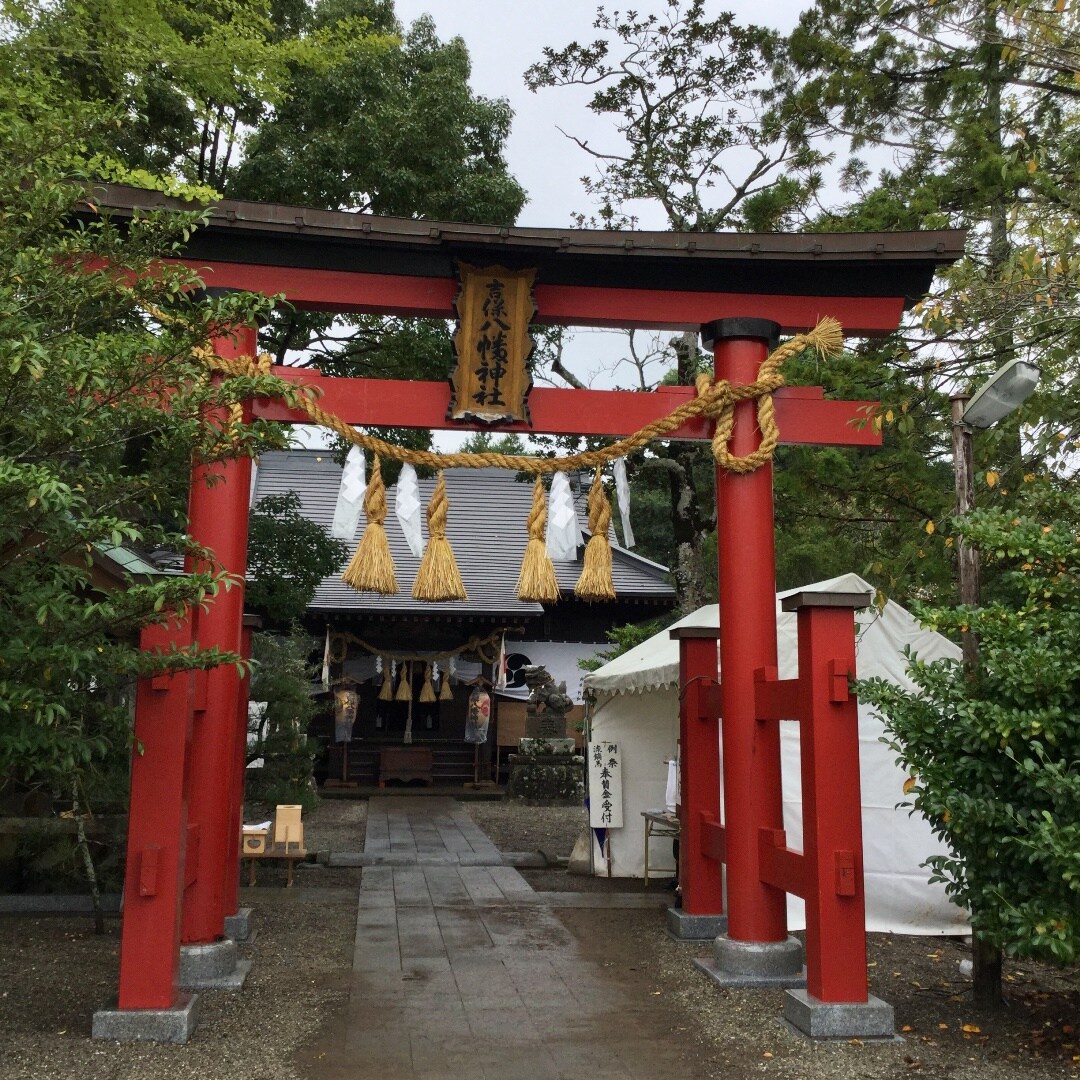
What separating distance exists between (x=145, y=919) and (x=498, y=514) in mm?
19771

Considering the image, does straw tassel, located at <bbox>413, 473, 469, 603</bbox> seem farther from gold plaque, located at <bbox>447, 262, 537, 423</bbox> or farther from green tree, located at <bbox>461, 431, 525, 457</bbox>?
green tree, located at <bbox>461, 431, 525, 457</bbox>

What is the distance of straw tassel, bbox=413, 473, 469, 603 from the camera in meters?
6.98

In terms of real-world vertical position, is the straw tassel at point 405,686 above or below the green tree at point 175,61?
below

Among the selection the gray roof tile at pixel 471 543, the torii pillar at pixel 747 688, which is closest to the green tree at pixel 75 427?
the torii pillar at pixel 747 688

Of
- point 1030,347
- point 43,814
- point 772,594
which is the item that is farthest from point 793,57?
point 43,814

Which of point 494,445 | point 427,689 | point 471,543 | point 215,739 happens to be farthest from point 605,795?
point 494,445

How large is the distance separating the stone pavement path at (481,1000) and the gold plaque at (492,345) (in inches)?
140

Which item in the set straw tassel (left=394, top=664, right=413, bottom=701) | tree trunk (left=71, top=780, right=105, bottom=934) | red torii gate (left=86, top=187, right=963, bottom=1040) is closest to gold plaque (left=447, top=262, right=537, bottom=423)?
red torii gate (left=86, top=187, right=963, bottom=1040)

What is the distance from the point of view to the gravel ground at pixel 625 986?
4.87m

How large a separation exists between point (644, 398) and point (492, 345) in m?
1.09

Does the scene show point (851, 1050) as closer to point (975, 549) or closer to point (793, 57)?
point (975, 549)

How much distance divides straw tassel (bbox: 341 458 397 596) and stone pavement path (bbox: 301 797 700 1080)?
96.9 inches

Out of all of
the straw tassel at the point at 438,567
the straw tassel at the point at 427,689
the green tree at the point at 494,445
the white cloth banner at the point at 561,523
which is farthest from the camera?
the green tree at the point at 494,445

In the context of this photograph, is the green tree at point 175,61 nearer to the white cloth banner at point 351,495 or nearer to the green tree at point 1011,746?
the white cloth banner at point 351,495
